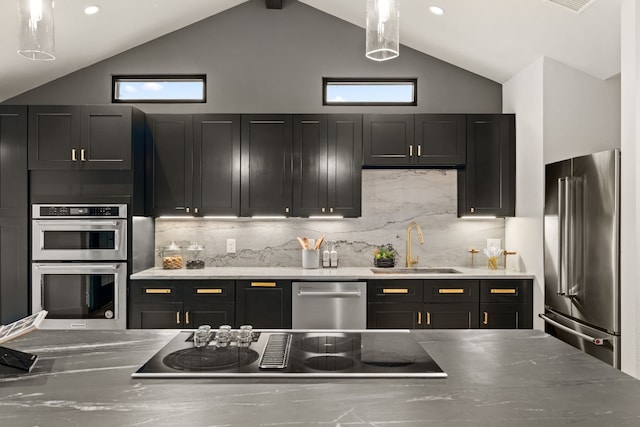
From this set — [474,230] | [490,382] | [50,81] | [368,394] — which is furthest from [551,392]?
[50,81]

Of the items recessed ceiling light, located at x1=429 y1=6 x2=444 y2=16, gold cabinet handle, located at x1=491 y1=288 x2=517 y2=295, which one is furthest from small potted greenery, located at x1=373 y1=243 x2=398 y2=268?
recessed ceiling light, located at x1=429 y1=6 x2=444 y2=16

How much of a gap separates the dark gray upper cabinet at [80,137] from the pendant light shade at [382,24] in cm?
324

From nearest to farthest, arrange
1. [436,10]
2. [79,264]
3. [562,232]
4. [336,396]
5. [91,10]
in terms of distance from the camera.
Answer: [336,396], [562,232], [91,10], [436,10], [79,264]

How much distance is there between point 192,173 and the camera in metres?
4.54

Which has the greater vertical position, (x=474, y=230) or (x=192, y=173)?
(x=192, y=173)

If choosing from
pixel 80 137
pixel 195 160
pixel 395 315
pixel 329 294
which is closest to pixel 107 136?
pixel 80 137

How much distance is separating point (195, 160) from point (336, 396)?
139 inches

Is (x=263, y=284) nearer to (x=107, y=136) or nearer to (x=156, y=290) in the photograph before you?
(x=156, y=290)

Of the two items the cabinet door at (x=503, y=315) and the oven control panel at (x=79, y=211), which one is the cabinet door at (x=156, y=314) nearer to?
the oven control panel at (x=79, y=211)

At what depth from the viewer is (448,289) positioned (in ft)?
13.8

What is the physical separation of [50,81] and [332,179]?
289 centimetres

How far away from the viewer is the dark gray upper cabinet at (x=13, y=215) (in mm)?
4156

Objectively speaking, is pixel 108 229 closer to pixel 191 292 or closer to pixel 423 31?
pixel 191 292

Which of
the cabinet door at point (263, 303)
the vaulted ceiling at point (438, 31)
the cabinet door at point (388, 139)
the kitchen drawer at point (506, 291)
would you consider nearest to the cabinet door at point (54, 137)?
the vaulted ceiling at point (438, 31)
